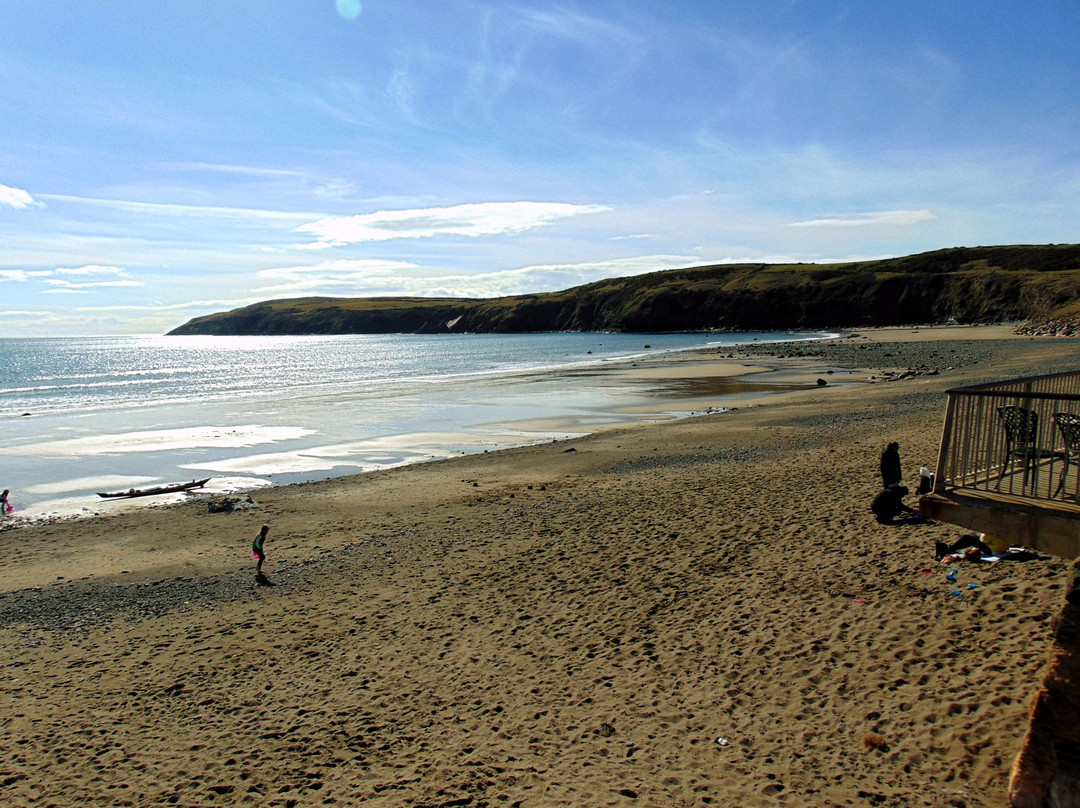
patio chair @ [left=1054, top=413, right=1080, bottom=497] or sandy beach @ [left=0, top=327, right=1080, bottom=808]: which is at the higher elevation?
patio chair @ [left=1054, top=413, right=1080, bottom=497]

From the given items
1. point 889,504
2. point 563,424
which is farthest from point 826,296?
point 889,504

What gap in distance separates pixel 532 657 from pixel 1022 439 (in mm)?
5604

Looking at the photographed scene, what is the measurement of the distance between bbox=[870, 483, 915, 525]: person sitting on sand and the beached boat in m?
16.5

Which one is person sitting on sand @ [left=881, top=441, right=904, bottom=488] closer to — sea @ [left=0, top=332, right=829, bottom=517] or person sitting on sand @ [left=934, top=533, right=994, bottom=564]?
person sitting on sand @ [left=934, top=533, right=994, bottom=564]

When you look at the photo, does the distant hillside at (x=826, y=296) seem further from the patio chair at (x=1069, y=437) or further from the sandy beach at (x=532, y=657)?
the patio chair at (x=1069, y=437)

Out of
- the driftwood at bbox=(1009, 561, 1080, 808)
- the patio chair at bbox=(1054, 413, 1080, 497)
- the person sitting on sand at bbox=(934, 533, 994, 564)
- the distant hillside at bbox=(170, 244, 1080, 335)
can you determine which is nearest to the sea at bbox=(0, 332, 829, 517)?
the person sitting on sand at bbox=(934, 533, 994, 564)

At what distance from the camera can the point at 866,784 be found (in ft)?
17.5

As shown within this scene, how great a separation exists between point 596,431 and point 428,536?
45.6 feet

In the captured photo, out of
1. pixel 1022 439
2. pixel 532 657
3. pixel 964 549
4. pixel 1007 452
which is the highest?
pixel 1022 439

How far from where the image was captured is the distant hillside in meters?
105

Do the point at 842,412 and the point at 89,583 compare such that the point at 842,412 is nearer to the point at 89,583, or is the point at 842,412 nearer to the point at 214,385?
the point at 89,583

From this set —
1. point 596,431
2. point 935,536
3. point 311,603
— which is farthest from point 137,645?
point 596,431

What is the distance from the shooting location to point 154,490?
731 inches

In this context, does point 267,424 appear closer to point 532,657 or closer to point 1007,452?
point 532,657
